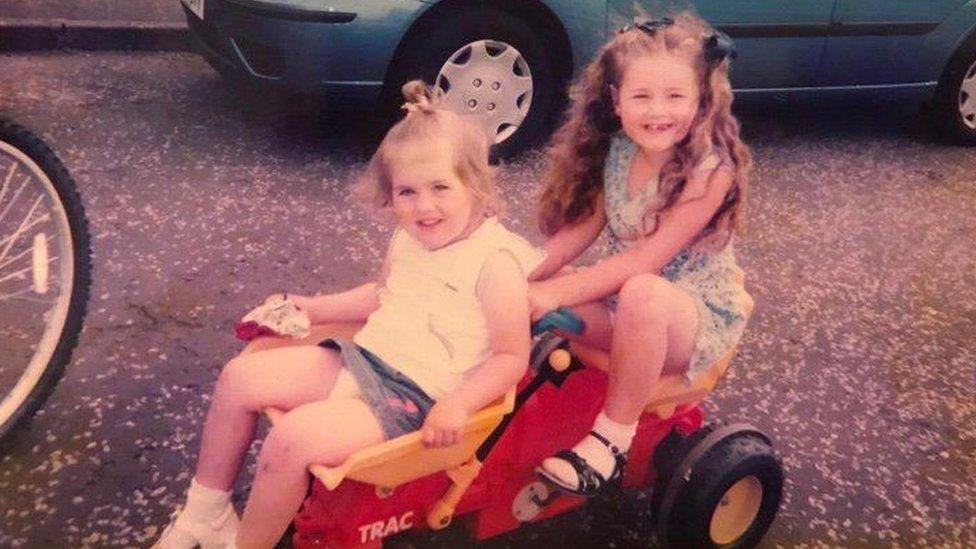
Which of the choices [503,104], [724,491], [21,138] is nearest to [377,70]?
[503,104]

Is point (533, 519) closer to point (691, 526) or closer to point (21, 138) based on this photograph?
point (691, 526)

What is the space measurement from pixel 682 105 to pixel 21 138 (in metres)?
1.58

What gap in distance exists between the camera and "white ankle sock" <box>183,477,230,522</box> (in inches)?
78.1

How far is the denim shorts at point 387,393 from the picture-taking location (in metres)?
1.90

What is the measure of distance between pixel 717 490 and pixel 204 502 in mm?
1102

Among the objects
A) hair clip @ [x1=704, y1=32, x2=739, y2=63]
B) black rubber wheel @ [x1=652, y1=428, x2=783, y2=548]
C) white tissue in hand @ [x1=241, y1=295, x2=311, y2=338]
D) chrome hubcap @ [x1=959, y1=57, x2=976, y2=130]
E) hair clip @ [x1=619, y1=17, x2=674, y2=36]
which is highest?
hair clip @ [x1=619, y1=17, x2=674, y2=36]

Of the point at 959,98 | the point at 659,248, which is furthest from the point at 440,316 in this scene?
the point at 959,98

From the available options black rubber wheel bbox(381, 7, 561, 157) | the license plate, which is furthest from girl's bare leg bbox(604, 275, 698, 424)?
the license plate

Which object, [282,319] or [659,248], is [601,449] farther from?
[282,319]

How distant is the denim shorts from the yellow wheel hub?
788mm

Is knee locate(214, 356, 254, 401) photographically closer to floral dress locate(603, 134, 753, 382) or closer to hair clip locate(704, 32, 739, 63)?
floral dress locate(603, 134, 753, 382)

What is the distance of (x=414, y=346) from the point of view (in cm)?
203

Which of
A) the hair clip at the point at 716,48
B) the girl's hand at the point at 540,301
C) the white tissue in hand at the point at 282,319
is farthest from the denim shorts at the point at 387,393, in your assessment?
the hair clip at the point at 716,48

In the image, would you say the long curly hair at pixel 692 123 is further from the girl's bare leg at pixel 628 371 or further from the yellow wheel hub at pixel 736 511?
the yellow wheel hub at pixel 736 511
